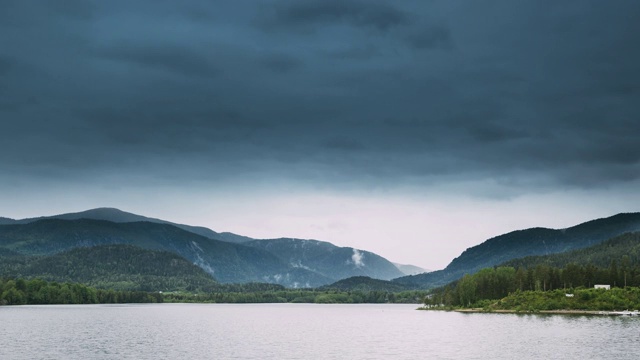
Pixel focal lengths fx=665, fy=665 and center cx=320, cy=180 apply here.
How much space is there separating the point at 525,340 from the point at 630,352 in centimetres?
2859

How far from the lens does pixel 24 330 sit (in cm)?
16288

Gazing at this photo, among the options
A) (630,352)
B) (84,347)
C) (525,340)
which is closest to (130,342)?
(84,347)

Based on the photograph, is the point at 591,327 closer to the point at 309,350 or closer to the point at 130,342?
the point at 309,350

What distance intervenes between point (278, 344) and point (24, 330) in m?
70.4

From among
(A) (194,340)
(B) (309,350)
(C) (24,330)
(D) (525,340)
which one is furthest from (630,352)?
(C) (24,330)

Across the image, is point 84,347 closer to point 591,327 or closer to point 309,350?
point 309,350

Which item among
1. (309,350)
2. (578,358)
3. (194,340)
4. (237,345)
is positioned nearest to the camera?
(578,358)

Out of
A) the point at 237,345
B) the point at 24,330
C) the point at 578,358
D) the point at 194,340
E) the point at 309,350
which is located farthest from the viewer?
the point at 24,330

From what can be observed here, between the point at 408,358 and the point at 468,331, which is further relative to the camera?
the point at 468,331

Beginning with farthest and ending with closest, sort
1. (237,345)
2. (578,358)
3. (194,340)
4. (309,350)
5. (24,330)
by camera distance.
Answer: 1. (24,330)
2. (194,340)
3. (237,345)
4. (309,350)
5. (578,358)

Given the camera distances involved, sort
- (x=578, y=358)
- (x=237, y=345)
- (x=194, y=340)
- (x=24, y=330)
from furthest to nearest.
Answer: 1. (x=24, y=330)
2. (x=194, y=340)
3. (x=237, y=345)
4. (x=578, y=358)

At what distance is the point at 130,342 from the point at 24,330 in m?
43.9

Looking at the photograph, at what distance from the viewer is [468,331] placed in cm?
16450

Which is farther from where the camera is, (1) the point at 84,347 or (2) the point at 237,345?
(2) the point at 237,345
